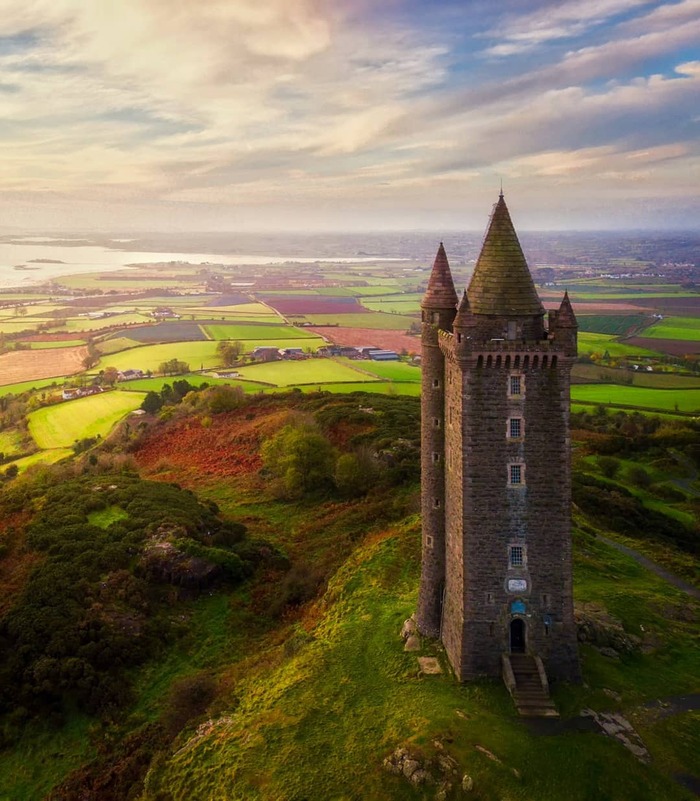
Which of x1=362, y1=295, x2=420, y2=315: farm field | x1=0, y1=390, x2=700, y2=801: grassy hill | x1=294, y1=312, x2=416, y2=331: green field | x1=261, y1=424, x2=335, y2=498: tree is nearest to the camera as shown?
x1=0, y1=390, x2=700, y2=801: grassy hill

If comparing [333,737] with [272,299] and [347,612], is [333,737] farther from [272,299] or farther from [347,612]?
[272,299]

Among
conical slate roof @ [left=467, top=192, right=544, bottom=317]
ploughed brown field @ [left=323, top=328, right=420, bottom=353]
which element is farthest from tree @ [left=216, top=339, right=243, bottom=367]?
conical slate roof @ [left=467, top=192, right=544, bottom=317]

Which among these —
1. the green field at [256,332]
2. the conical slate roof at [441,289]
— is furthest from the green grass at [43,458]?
the green field at [256,332]

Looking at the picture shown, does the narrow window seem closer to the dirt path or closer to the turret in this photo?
the turret

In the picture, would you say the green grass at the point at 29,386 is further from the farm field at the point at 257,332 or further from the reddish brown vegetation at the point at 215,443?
the farm field at the point at 257,332

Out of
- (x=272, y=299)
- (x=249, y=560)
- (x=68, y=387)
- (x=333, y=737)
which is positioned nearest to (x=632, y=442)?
(x=249, y=560)
